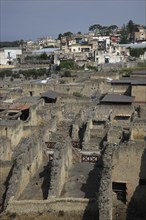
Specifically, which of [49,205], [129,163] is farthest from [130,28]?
[49,205]

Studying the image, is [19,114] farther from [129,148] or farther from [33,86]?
[129,148]

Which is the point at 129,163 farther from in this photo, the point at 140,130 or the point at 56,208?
the point at 140,130

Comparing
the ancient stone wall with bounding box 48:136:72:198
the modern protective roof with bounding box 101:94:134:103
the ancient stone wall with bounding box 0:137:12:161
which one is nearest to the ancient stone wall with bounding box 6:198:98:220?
the ancient stone wall with bounding box 48:136:72:198

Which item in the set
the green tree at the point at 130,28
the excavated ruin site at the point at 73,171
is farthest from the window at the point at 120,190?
the green tree at the point at 130,28

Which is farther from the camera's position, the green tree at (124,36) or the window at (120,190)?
the green tree at (124,36)

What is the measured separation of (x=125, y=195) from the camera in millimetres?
14508

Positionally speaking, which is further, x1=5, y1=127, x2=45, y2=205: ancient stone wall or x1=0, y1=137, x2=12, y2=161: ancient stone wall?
x1=0, y1=137, x2=12, y2=161: ancient stone wall

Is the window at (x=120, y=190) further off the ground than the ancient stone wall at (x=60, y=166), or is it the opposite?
the ancient stone wall at (x=60, y=166)

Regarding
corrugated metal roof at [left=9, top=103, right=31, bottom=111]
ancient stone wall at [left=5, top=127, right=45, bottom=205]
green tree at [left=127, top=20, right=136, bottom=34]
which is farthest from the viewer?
green tree at [left=127, top=20, right=136, bottom=34]

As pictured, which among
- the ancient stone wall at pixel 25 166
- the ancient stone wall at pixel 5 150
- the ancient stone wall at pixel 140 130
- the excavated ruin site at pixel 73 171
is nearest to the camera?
the excavated ruin site at pixel 73 171

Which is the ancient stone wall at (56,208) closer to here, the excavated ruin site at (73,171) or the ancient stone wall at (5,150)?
the excavated ruin site at (73,171)

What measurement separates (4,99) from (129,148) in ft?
69.0

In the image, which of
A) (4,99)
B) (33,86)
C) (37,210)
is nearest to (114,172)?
(37,210)

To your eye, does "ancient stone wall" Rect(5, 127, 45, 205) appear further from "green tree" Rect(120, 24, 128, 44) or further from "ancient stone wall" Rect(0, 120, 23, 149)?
"green tree" Rect(120, 24, 128, 44)
